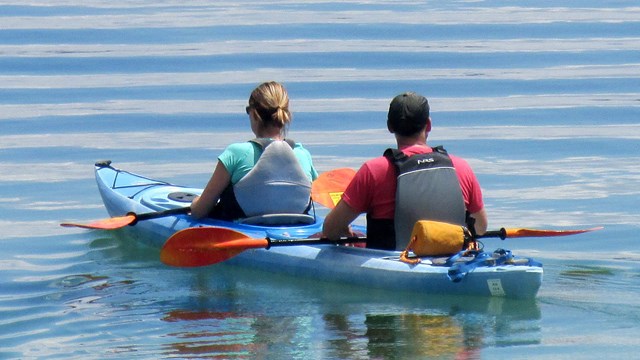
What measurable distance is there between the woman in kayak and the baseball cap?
1013 mm

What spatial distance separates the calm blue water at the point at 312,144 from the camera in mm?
7383

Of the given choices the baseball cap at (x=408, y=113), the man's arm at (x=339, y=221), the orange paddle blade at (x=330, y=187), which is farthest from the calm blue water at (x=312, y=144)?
the baseball cap at (x=408, y=113)

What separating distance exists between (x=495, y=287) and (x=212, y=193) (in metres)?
2.06

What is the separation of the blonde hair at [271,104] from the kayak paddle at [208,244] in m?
0.73

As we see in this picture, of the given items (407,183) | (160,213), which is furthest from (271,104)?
(160,213)

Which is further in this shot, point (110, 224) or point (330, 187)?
point (330, 187)

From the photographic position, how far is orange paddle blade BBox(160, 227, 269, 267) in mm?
8328

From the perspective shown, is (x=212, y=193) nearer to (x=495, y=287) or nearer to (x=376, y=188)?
(x=376, y=188)

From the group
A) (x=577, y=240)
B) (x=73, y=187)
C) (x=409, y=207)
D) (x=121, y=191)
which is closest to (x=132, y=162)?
(x=73, y=187)

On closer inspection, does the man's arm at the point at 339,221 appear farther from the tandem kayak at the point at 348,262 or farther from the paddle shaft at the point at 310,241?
the tandem kayak at the point at 348,262

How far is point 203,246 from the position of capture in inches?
331

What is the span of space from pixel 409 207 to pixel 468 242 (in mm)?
390

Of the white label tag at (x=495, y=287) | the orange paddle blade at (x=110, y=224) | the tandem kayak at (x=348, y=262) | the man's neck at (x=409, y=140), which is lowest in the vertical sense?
the white label tag at (x=495, y=287)

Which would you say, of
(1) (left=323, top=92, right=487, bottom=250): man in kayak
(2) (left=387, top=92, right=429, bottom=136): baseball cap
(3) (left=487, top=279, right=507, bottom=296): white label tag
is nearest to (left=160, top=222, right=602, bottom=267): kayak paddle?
(1) (left=323, top=92, right=487, bottom=250): man in kayak
